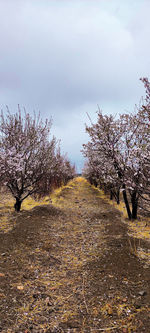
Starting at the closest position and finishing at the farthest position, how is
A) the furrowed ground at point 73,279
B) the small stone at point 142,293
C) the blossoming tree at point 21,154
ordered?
the furrowed ground at point 73,279 → the small stone at point 142,293 → the blossoming tree at point 21,154

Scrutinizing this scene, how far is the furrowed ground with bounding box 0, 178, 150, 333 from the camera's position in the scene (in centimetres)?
353

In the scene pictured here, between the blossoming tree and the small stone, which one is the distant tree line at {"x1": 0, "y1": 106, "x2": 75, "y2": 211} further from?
the small stone

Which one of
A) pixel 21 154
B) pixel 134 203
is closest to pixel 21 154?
pixel 21 154

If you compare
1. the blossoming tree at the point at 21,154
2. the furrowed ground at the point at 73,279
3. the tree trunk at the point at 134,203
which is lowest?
the furrowed ground at the point at 73,279

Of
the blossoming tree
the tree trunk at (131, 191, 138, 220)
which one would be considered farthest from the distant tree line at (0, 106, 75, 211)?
the tree trunk at (131, 191, 138, 220)

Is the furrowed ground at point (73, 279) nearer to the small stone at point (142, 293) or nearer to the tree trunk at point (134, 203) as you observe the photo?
the small stone at point (142, 293)

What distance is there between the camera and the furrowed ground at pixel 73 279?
3525mm

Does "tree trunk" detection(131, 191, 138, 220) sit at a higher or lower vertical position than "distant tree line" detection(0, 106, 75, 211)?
lower

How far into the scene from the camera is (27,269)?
5.22m

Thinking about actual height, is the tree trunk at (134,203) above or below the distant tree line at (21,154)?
below

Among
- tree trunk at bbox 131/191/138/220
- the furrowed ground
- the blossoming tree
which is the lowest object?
the furrowed ground

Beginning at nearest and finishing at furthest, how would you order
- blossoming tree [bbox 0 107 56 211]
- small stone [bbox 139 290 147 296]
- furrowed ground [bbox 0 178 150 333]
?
furrowed ground [bbox 0 178 150 333] < small stone [bbox 139 290 147 296] < blossoming tree [bbox 0 107 56 211]

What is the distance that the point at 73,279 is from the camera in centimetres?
495

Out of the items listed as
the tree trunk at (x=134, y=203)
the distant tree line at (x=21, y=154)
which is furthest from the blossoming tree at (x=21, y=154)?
the tree trunk at (x=134, y=203)
